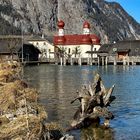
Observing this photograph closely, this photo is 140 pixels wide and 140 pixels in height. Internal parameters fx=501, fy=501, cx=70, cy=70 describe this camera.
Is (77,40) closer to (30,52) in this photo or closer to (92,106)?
(30,52)

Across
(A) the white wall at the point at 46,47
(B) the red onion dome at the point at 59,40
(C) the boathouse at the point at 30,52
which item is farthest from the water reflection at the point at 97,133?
(B) the red onion dome at the point at 59,40

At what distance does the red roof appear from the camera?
6757 inches

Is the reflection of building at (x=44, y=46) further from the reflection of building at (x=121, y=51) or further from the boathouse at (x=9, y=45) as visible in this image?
the boathouse at (x=9, y=45)

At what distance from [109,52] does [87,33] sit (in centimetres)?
2704

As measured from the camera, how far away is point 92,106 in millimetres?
33438

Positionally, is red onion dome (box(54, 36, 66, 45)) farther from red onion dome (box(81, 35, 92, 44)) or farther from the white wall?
red onion dome (box(81, 35, 92, 44))

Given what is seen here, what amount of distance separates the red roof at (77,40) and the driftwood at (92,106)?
449ft

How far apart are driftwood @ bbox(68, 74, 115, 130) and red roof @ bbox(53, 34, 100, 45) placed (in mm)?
136943

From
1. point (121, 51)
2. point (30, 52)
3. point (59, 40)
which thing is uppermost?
point (59, 40)

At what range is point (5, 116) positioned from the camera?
21906 mm

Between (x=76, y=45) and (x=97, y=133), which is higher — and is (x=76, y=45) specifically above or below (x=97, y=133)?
above

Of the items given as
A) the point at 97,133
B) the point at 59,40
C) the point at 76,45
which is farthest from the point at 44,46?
the point at 97,133

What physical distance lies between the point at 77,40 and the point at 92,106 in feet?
466

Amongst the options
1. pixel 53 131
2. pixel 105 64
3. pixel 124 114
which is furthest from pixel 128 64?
pixel 53 131
